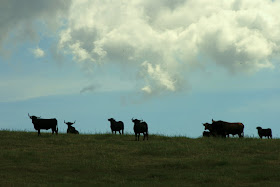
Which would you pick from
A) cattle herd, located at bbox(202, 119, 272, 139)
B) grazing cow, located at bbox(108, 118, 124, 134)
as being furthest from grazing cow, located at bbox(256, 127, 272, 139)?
grazing cow, located at bbox(108, 118, 124, 134)

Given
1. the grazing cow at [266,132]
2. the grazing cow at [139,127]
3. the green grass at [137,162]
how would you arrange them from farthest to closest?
the grazing cow at [266,132]
the grazing cow at [139,127]
the green grass at [137,162]

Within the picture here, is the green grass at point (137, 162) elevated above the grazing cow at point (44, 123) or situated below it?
below

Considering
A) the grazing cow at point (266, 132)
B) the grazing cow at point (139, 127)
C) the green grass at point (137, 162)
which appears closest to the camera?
the green grass at point (137, 162)

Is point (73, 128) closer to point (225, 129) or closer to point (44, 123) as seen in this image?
point (44, 123)

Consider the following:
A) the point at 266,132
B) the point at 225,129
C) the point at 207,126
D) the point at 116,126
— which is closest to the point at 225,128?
the point at 225,129

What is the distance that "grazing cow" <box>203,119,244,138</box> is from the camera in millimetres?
33438

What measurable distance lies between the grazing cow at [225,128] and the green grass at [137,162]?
2568mm

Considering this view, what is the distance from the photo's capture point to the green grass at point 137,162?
17797mm

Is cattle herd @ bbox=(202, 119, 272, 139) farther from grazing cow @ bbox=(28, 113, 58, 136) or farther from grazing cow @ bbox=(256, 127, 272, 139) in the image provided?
grazing cow @ bbox=(28, 113, 58, 136)

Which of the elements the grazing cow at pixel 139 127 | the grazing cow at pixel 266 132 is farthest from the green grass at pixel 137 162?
the grazing cow at pixel 266 132

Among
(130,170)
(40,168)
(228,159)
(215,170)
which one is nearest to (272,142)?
(228,159)

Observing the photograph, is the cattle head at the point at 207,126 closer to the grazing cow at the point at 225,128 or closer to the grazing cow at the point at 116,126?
the grazing cow at the point at 225,128

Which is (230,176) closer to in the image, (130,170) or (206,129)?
(130,170)

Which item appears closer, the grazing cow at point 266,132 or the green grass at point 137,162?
the green grass at point 137,162
